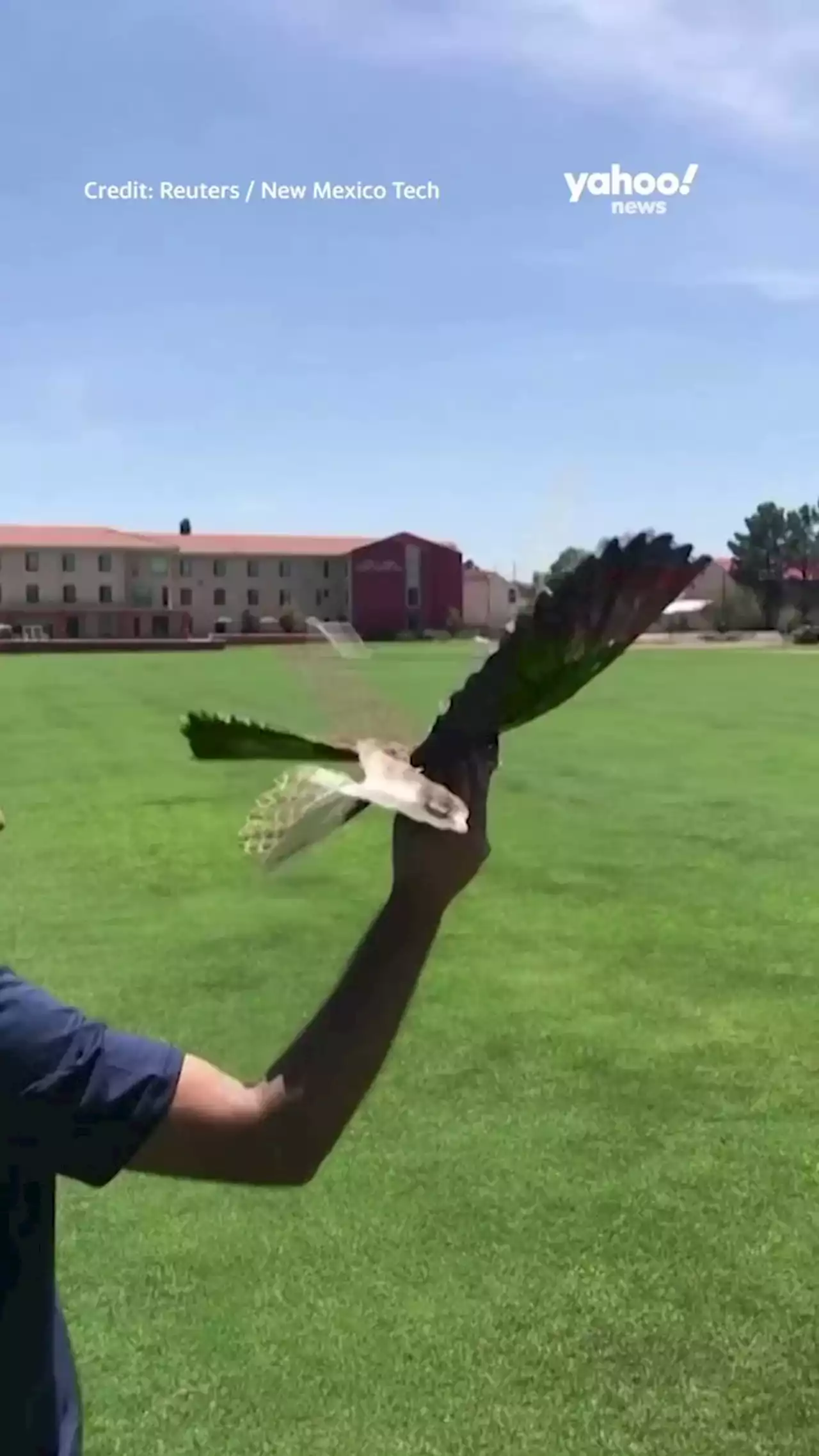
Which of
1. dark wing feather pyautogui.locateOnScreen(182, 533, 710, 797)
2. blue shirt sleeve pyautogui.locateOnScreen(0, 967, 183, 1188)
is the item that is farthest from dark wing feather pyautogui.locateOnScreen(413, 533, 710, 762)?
blue shirt sleeve pyautogui.locateOnScreen(0, 967, 183, 1188)

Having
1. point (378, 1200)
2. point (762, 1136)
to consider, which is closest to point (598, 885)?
point (762, 1136)

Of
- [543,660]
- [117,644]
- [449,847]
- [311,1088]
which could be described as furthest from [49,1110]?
[117,644]

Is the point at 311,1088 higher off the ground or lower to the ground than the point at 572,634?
lower

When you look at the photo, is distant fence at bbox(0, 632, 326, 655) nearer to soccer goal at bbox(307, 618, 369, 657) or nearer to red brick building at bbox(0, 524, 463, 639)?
red brick building at bbox(0, 524, 463, 639)

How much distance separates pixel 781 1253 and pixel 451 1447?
96cm

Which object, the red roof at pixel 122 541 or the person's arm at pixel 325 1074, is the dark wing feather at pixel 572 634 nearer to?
the person's arm at pixel 325 1074

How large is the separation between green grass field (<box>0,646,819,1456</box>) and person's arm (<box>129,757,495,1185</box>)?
0.08 m

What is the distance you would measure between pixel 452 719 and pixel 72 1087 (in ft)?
1.28

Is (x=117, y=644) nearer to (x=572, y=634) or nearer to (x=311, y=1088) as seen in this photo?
(x=311, y=1088)

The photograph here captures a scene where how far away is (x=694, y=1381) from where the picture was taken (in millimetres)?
2736

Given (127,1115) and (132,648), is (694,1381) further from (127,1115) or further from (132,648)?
(132,648)

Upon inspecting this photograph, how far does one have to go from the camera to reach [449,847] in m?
1.14

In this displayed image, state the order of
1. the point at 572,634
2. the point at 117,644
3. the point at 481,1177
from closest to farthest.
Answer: the point at 572,634
the point at 481,1177
the point at 117,644

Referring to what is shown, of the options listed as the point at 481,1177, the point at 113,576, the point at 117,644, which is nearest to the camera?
the point at 481,1177
